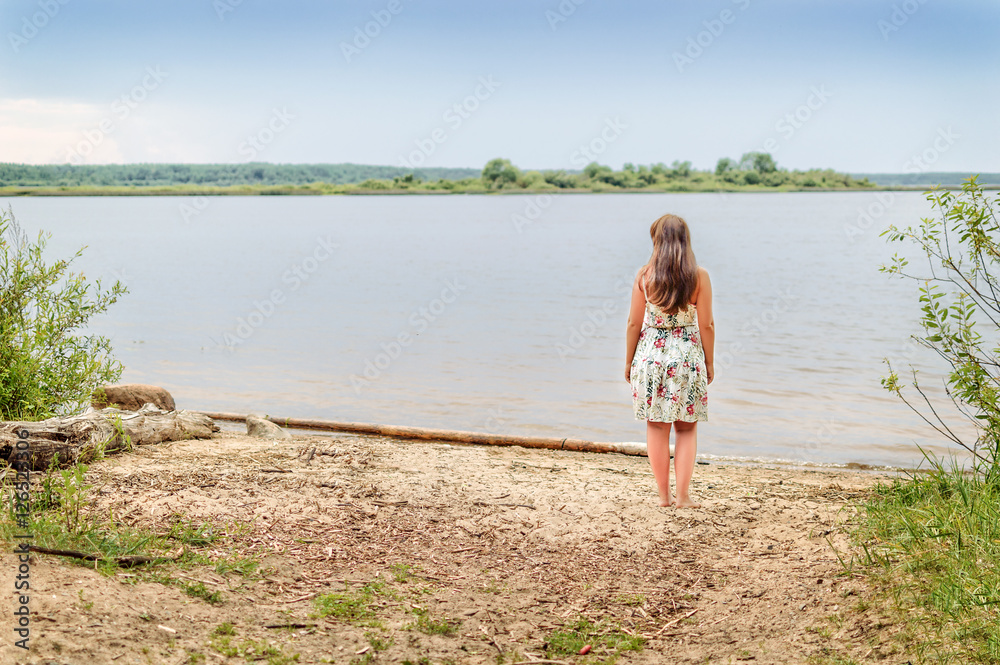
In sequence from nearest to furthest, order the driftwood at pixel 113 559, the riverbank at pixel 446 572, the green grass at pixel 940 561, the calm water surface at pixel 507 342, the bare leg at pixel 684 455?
the green grass at pixel 940 561 → the riverbank at pixel 446 572 → the driftwood at pixel 113 559 → the bare leg at pixel 684 455 → the calm water surface at pixel 507 342

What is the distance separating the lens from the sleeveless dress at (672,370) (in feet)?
19.8

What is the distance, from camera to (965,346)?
565 cm

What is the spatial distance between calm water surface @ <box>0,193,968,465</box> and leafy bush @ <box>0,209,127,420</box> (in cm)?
413

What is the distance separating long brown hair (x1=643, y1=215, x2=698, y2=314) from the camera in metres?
5.93

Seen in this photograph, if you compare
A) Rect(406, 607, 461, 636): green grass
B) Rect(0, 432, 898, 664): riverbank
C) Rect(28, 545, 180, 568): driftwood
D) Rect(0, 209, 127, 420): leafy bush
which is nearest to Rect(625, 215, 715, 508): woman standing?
Rect(0, 432, 898, 664): riverbank

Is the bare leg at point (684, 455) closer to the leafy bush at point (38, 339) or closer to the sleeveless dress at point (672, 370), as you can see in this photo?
the sleeveless dress at point (672, 370)

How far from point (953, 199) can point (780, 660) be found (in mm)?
3341

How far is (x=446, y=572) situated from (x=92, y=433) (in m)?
3.25

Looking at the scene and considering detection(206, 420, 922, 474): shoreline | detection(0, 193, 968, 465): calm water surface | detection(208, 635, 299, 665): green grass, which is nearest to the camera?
detection(208, 635, 299, 665): green grass

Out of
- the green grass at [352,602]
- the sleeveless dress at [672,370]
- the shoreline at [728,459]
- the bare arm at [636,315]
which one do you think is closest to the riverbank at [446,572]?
the green grass at [352,602]

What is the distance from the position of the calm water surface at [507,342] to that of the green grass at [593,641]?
17.9ft

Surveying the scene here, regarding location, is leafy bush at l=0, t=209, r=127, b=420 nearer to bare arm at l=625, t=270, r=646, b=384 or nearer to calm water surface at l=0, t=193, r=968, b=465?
calm water surface at l=0, t=193, r=968, b=465

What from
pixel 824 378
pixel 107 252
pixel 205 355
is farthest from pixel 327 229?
pixel 824 378

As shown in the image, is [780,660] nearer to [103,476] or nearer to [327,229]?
[103,476]
